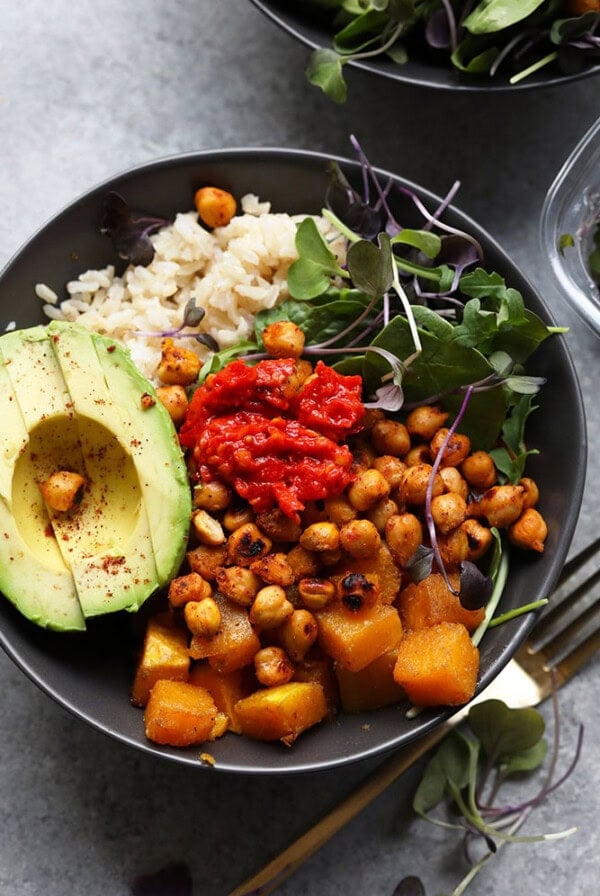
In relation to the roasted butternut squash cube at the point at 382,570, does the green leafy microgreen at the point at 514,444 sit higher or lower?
higher

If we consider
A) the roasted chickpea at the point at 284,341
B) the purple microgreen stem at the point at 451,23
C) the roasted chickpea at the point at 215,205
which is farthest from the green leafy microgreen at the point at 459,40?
the roasted chickpea at the point at 284,341

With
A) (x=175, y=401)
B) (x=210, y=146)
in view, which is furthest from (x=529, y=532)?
(x=210, y=146)

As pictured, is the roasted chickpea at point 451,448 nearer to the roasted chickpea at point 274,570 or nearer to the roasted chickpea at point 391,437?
the roasted chickpea at point 391,437

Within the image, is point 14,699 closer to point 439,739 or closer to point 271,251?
point 439,739

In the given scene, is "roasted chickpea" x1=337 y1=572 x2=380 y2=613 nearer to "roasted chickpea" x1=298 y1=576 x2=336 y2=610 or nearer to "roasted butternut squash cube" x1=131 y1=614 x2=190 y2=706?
"roasted chickpea" x1=298 y1=576 x2=336 y2=610

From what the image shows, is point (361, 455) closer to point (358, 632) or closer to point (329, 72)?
point (358, 632)

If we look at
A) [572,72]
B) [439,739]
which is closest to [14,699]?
[439,739]
